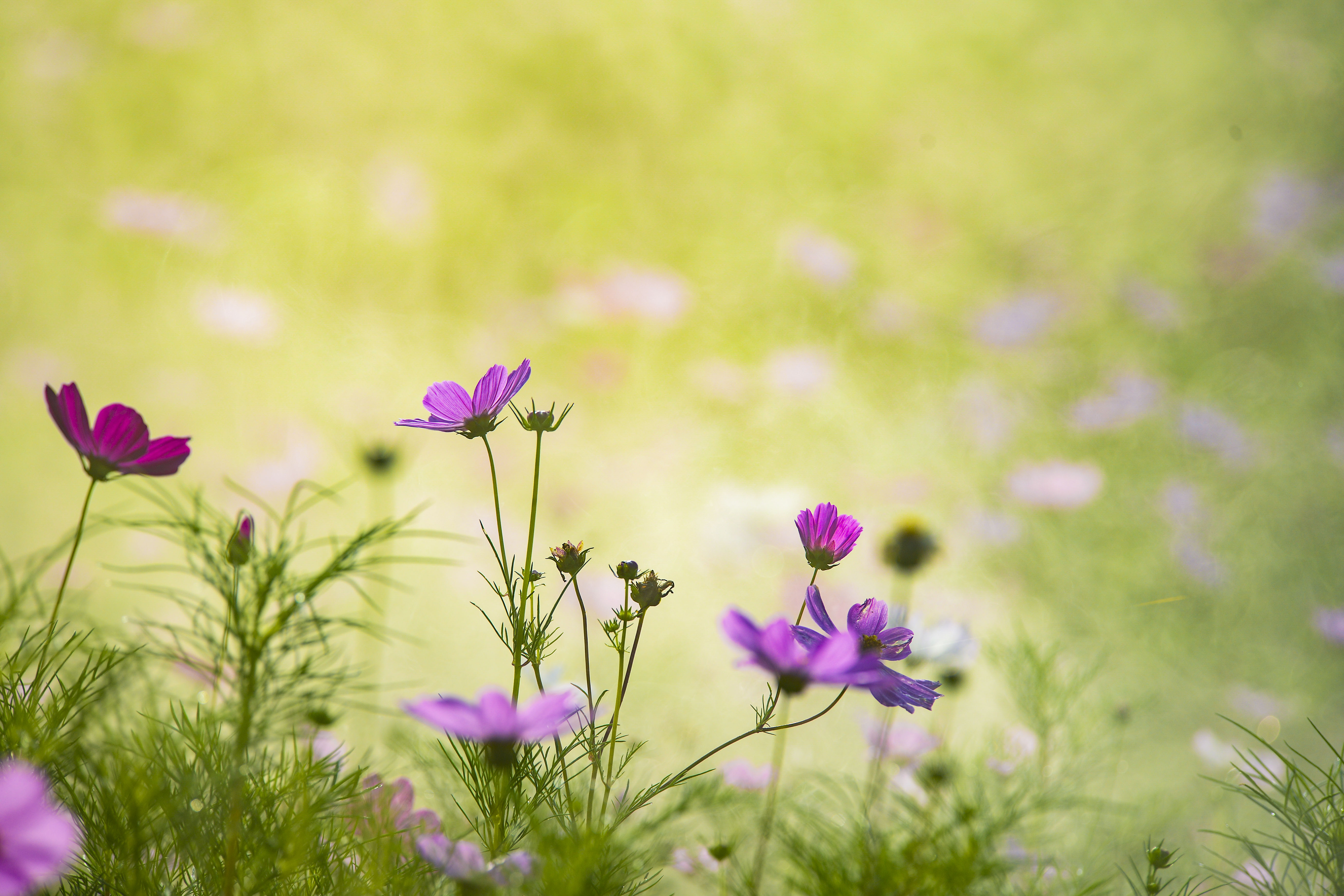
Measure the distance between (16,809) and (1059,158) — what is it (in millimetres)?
1371

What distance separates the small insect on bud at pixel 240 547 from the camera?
0.95ft

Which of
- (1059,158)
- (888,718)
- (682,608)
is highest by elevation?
(1059,158)

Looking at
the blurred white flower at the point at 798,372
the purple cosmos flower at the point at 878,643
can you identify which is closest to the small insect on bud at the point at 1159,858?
the purple cosmos flower at the point at 878,643

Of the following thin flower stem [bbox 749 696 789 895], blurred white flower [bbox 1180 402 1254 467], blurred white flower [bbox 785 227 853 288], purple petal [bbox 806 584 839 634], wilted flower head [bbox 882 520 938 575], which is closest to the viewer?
purple petal [bbox 806 584 839 634]

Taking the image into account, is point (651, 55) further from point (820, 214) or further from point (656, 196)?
point (820, 214)

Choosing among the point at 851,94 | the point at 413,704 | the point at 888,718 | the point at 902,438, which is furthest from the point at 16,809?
the point at 851,94

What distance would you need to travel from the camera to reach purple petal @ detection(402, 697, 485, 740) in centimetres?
22

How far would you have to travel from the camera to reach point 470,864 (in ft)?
0.83

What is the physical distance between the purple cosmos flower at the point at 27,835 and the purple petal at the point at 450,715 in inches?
3.2

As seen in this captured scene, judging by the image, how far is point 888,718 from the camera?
1.70 ft

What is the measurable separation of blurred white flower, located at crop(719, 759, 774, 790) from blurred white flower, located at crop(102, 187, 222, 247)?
99 centimetres

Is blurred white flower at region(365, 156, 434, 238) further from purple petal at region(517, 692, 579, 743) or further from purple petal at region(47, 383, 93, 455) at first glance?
purple petal at region(517, 692, 579, 743)

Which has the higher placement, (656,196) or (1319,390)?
(656,196)

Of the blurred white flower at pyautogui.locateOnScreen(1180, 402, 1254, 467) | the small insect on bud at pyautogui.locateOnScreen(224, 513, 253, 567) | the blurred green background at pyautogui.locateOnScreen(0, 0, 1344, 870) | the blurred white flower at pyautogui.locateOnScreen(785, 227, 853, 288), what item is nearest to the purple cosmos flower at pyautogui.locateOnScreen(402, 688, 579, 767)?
the small insect on bud at pyautogui.locateOnScreen(224, 513, 253, 567)
